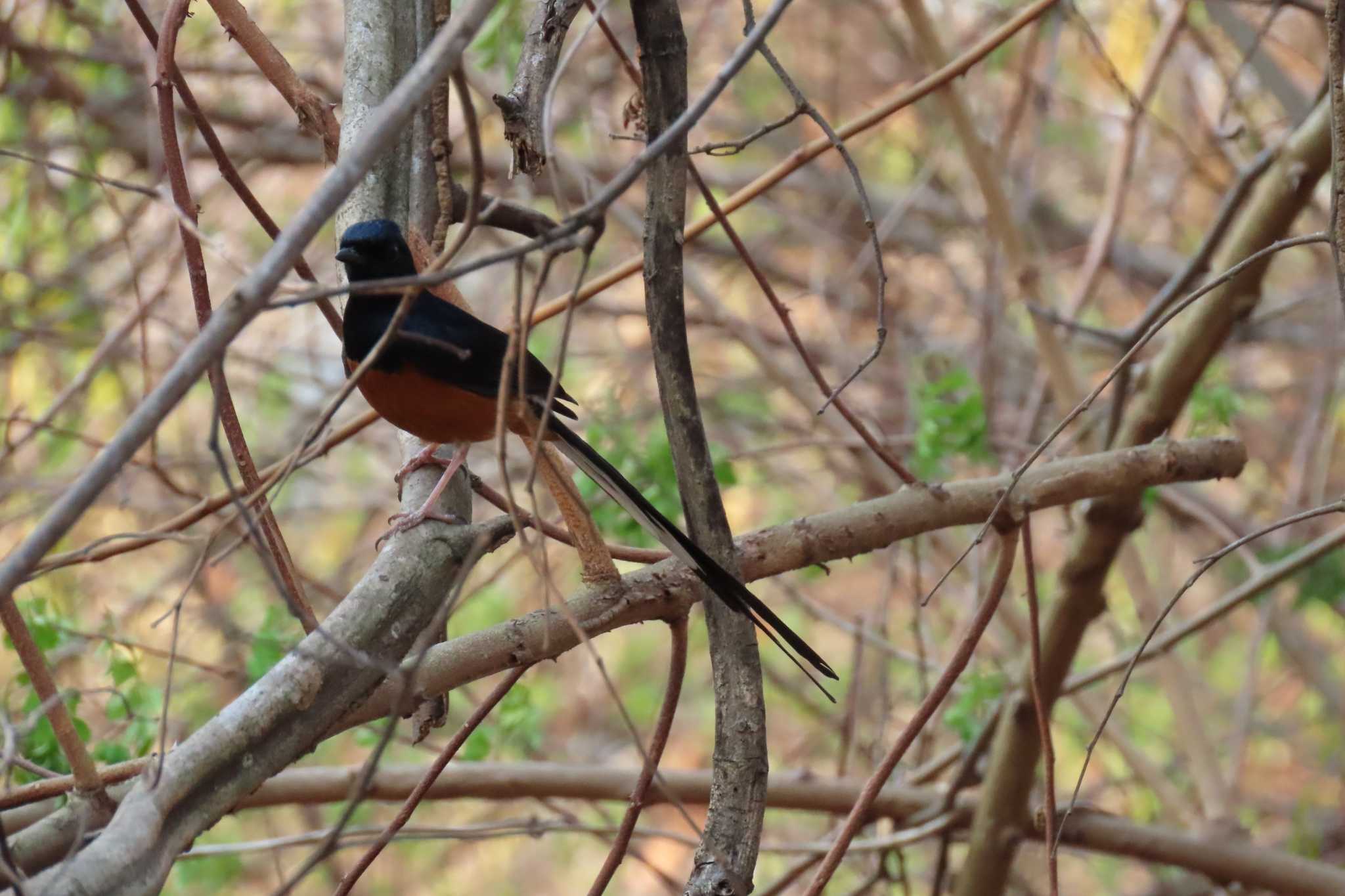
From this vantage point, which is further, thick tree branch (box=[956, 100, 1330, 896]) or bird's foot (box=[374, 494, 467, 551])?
thick tree branch (box=[956, 100, 1330, 896])

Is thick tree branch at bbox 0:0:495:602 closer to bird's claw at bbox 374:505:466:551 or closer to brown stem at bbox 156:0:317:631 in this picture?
bird's claw at bbox 374:505:466:551

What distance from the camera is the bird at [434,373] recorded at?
230 centimetres

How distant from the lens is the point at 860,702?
20.4 feet

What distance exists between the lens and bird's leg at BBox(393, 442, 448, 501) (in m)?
2.39

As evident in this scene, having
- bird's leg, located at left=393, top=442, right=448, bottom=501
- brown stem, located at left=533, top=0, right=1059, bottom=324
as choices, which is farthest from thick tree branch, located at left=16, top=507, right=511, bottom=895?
brown stem, located at left=533, top=0, right=1059, bottom=324

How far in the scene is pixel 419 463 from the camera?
2436 millimetres

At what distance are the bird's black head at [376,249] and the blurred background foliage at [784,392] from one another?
1147 millimetres

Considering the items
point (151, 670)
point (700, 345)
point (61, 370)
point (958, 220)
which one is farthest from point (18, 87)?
point (958, 220)

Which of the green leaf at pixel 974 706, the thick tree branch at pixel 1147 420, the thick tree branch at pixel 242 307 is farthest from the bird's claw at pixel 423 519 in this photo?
the green leaf at pixel 974 706

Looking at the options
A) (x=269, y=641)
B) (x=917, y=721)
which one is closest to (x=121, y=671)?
(x=269, y=641)

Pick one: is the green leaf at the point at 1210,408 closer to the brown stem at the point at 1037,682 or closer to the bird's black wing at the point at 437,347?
the brown stem at the point at 1037,682

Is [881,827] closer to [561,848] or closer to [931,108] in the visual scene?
[931,108]

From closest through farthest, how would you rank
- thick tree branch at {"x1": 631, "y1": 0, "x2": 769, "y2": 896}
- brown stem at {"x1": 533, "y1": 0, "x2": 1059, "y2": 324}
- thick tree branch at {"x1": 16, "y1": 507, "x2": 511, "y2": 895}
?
thick tree branch at {"x1": 16, "y1": 507, "x2": 511, "y2": 895} → thick tree branch at {"x1": 631, "y1": 0, "x2": 769, "y2": 896} → brown stem at {"x1": 533, "y1": 0, "x2": 1059, "y2": 324}

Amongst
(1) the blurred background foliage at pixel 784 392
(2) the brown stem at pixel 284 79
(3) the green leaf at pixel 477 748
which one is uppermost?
(1) the blurred background foliage at pixel 784 392
